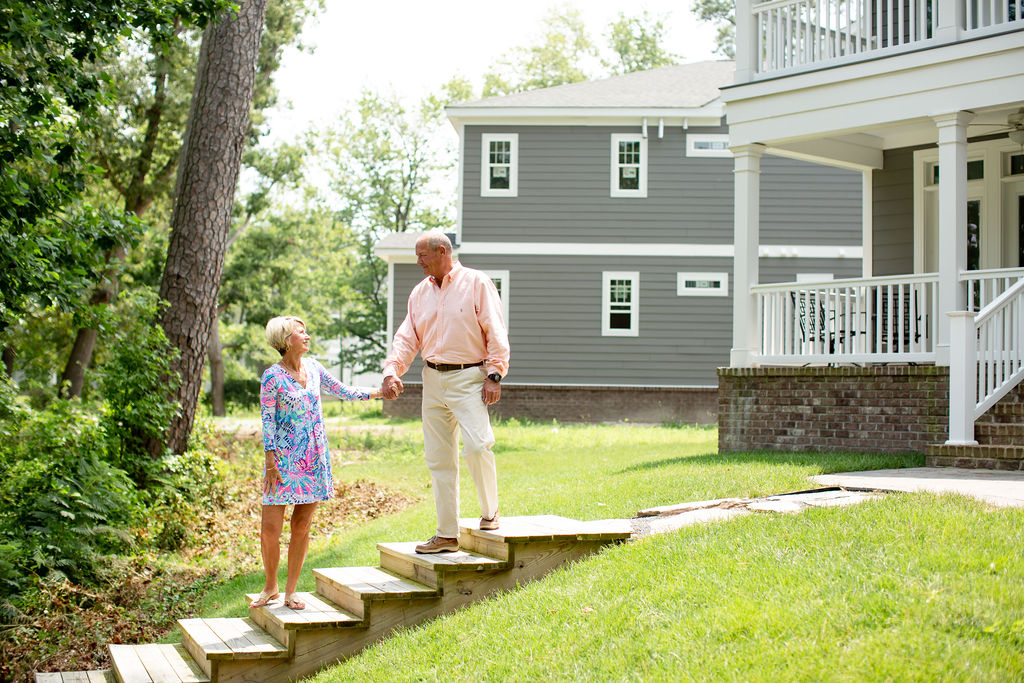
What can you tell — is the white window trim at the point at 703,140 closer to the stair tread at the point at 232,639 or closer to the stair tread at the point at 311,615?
the stair tread at the point at 311,615

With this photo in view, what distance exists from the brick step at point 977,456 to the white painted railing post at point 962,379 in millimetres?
107

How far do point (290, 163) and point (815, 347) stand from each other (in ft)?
58.2

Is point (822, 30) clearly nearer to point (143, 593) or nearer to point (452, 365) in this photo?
point (452, 365)

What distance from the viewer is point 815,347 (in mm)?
12031

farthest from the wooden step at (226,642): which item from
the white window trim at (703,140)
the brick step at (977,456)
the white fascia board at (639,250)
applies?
the white window trim at (703,140)

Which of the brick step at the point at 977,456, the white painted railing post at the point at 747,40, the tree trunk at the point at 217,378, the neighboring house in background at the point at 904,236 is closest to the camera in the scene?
the brick step at the point at 977,456

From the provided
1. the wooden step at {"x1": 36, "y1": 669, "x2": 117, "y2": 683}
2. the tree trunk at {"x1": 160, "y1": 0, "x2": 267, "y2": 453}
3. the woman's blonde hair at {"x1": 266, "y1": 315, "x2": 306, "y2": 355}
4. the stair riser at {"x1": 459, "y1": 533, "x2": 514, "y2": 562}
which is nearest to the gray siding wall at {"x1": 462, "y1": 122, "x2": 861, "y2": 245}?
the tree trunk at {"x1": 160, "y1": 0, "x2": 267, "y2": 453}

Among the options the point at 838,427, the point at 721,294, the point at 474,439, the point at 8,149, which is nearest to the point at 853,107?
the point at 838,427

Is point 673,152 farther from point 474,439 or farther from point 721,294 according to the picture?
point 474,439

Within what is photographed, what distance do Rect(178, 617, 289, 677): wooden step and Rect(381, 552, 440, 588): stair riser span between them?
3.00 ft

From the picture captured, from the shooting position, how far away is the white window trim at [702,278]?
23.2 meters

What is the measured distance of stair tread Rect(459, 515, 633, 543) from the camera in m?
6.23

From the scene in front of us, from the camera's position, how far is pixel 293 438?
20.0 ft

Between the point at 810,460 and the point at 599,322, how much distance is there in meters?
13.5
